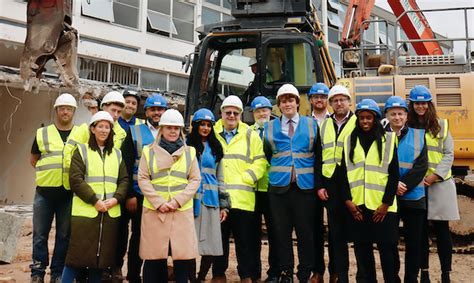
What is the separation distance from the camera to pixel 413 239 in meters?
4.60

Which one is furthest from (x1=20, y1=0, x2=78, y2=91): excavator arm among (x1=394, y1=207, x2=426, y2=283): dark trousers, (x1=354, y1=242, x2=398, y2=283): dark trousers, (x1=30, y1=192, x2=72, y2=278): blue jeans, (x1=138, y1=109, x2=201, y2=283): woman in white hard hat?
(x1=394, y1=207, x2=426, y2=283): dark trousers

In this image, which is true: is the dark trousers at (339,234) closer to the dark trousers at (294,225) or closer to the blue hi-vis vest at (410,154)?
the dark trousers at (294,225)

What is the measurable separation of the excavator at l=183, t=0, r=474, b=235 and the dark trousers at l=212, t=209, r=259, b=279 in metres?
1.99

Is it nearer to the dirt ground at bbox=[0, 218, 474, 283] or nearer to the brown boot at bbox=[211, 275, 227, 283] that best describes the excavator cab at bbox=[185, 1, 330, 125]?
the dirt ground at bbox=[0, 218, 474, 283]

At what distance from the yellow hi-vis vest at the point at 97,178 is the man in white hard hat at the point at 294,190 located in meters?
1.50

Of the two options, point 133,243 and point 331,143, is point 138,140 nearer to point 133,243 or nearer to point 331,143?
point 133,243

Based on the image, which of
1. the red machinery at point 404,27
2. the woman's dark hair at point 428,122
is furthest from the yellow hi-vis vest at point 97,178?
the red machinery at point 404,27

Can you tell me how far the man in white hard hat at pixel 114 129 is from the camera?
464 cm

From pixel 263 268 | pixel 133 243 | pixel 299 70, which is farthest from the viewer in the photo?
pixel 299 70

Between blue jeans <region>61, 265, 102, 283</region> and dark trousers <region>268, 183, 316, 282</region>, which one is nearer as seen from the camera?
blue jeans <region>61, 265, 102, 283</region>

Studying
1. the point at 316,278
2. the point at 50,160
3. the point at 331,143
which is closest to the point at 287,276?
the point at 316,278

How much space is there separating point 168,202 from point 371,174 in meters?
1.79

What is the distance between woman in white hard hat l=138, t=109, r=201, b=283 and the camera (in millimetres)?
4215

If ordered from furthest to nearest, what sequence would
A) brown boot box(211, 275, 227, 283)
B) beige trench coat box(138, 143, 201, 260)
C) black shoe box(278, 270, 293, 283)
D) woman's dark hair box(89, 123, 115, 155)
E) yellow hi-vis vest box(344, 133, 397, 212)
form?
1. brown boot box(211, 275, 227, 283)
2. black shoe box(278, 270, 293, 283)
3. woman's dark hair box(89, 123, 115, 155)
4. yellow hi-vis vest box(344, 133, 397, 212)
5. beige trench coat box(138, 143, 201, 260)
